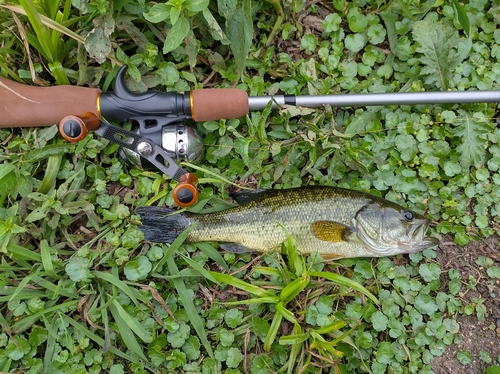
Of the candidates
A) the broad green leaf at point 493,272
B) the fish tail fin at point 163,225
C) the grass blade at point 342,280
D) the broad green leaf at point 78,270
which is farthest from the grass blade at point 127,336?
the broad green leaf at point 493,272

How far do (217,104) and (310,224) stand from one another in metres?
1.09

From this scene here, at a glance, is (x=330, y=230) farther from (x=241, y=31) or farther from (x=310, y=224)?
(x=241, y=31)

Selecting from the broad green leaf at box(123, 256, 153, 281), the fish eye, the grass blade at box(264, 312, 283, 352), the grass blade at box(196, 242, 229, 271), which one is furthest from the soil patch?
the broad green leaf at box(123, 256, 153, 281)

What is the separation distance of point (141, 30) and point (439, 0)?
7.86ft

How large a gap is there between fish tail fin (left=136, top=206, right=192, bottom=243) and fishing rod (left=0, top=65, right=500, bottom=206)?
8.9 inches

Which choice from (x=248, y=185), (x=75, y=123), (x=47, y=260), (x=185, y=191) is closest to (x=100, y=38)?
(x=75, y=123)

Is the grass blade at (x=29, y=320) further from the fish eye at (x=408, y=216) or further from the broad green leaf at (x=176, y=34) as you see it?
the fish eye at (x=408, y=216)

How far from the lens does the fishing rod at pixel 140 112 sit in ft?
9.41

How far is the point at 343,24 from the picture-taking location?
3.55 meters

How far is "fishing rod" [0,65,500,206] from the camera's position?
2869 mm

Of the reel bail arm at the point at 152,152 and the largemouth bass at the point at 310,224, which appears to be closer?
the reel bail arm at the point at 152,152

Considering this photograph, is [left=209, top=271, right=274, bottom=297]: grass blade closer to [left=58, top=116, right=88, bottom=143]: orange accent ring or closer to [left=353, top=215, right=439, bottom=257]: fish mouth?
[left=353, top=215, right=439, bottom=257]: fish mouth

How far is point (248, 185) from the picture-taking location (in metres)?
3.37

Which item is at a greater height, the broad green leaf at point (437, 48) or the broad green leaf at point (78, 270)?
the broad green leaf at point (437, 48)
